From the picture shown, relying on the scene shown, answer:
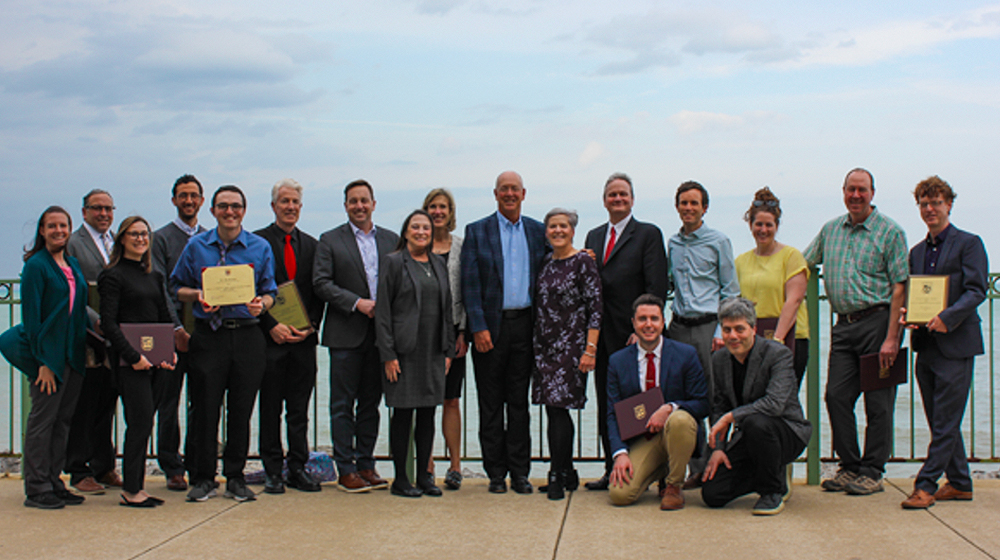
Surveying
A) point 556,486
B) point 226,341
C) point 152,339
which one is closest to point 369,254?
point 226,341

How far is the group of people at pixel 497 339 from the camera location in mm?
4824

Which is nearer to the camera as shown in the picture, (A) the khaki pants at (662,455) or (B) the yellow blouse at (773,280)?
(A) the khaki pants at (662,455)

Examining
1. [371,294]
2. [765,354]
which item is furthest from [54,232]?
[765,354]

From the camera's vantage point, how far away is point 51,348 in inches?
188

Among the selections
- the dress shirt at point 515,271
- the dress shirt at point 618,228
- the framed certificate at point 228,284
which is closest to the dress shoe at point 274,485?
the framed certificate at point 228,284

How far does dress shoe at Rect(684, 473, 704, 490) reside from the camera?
5207 millimetres

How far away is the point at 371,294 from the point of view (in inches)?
209

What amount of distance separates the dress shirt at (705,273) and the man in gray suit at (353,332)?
1.86 metres

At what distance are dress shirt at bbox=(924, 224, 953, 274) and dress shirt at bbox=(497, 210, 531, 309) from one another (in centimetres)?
239

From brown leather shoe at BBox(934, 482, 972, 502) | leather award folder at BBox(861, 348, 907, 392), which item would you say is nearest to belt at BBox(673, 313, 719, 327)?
leather award folder at BBox(861, 348, 907, 392)

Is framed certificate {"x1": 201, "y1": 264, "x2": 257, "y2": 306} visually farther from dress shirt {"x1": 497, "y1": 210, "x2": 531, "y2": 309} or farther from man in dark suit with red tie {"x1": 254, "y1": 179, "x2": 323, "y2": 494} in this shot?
dress shirt {"x1": 497, "y1": 210, "x2": 531, "y2": 309}

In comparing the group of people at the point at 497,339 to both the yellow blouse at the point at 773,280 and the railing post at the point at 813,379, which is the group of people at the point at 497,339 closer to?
the yellow blouse at the point at 773,280

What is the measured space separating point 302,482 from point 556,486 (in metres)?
1.61

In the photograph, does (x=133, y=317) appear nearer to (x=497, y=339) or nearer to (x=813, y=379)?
(x=497, y=339)
